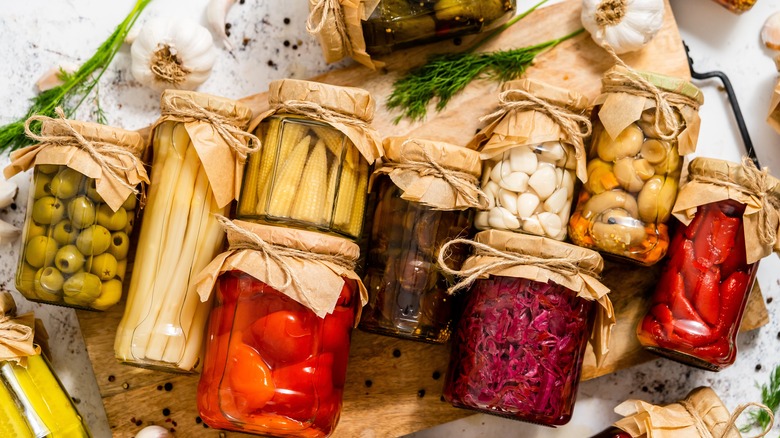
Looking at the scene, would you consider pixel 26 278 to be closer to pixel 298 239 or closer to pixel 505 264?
pixel 298 239

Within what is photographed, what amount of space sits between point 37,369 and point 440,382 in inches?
41.1

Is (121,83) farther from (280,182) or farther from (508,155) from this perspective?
(508,155)

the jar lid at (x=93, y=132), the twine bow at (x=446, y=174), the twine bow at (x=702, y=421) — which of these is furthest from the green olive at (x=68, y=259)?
the twine bow at (x=702, y=421)

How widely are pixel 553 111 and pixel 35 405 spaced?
1445 mm

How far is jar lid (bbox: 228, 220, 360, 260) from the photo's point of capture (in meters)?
1.63

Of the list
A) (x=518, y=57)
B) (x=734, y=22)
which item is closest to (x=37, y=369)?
(x=518, y=57)

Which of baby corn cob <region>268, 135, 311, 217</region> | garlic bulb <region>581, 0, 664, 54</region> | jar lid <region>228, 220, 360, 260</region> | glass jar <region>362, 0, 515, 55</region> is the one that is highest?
garlic bulb <region>581, 0, 664, 54</region>

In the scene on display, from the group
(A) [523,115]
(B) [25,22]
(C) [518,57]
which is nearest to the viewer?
(A) [523,115]

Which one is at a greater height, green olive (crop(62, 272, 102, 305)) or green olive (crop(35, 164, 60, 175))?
green olive (crop(35, 164, 60, 175))

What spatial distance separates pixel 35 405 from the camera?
179 centimetres

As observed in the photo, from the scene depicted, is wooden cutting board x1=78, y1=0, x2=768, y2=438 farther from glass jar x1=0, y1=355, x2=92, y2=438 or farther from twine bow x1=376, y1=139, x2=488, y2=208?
twine bow x1=376, y1=139, x2=488, y2=208

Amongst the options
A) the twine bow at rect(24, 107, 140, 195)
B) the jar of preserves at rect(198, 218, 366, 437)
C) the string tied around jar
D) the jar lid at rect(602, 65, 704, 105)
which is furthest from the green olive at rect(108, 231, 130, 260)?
the jar lid at rect(602, 65, 704, 105)

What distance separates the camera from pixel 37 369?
1849 millimetres

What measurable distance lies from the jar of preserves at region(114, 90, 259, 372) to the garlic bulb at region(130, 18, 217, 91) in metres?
0.26
